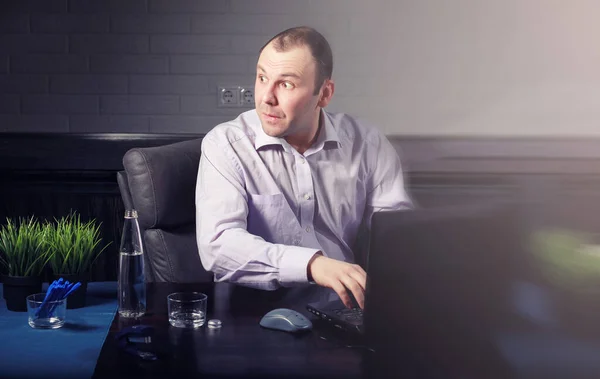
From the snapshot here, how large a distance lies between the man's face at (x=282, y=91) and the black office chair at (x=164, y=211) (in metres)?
0.26

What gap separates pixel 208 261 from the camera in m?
1.65

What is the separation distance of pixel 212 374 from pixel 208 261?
2.26 ft

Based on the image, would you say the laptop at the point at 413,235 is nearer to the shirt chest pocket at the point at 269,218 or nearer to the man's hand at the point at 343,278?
the man's hand at the point at 343,278

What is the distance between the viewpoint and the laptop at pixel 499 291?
2.78 ft

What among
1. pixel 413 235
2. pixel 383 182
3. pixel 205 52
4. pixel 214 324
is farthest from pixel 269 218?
pixel 205 52

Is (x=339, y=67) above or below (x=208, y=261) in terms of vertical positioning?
above

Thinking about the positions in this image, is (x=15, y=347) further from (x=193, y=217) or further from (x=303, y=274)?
(x=193, y=217)

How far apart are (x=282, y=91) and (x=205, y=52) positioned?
0.94 m

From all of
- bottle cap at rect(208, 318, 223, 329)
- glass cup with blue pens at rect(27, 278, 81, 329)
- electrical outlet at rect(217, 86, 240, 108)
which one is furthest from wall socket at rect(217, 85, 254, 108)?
bottle cap at rect(208, 318, 223, 329)

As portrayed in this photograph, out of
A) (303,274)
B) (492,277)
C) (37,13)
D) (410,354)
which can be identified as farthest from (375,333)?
(37,13)

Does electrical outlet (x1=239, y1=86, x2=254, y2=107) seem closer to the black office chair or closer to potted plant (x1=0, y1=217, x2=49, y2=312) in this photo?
the black office chair

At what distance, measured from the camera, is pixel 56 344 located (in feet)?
3.87

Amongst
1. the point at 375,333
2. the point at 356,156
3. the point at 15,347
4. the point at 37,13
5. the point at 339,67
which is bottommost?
the point at 15,347

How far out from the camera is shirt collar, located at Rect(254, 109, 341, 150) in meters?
1.87
